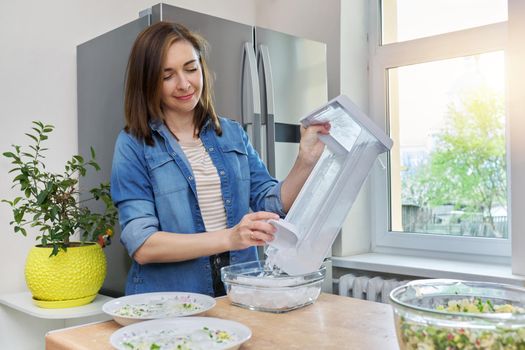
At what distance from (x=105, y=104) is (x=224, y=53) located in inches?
18.8

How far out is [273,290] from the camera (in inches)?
42.5

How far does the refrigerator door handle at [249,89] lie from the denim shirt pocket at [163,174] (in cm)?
64

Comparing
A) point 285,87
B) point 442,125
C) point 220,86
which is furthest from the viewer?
point 442,125

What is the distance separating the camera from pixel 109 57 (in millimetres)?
1911

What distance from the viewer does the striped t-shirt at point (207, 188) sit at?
1435 mm

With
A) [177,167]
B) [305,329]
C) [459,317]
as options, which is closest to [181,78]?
[177,167]

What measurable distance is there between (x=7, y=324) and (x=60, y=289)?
0.41 metres

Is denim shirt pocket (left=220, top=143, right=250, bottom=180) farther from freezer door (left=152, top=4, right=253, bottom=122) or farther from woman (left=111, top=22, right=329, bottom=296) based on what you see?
freezer door (left=152, top=4, right=253, bottom=122)

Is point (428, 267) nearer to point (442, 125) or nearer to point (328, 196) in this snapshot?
point (442, 125)

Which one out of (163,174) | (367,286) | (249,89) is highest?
(249,89)

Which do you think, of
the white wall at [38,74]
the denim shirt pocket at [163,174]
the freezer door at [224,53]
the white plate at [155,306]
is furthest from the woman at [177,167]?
the white wall at [38,74]

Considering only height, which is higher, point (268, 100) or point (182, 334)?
point (268, 100)

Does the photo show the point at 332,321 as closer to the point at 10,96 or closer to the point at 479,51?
the point at 10,96

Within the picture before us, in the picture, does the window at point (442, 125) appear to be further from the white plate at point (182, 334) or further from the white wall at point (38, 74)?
the white plate at point (182, 334)
